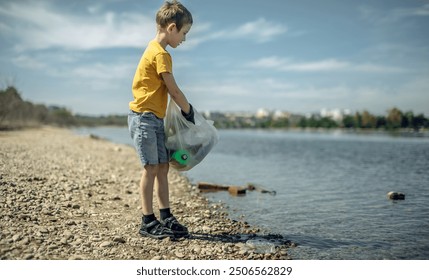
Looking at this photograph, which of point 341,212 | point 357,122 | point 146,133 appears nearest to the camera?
point 146,133

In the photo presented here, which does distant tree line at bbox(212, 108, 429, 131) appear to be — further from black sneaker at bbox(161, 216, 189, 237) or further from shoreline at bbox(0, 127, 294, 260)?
black sneaker at bbox(161, 216, 189, 237)

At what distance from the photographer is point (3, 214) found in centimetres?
398

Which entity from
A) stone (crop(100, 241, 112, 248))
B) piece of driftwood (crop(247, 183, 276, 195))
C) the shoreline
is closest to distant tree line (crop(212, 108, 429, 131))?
piece of driftwood (crop(247, 183, 276, 195))

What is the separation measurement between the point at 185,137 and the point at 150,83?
2.47ft

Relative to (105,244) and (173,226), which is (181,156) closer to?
(173,226)

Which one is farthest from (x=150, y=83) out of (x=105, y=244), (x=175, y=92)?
(x=105, y=244)

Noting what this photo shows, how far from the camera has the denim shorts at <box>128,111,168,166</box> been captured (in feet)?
12.1

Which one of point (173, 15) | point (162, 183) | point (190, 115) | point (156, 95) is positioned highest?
point (173, 15)

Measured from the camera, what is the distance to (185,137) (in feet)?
13.2

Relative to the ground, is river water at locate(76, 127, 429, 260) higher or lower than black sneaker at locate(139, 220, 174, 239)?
lower

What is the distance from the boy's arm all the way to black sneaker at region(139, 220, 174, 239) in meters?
1.34

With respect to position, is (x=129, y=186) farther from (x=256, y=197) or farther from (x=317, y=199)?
(x=317, y=199)

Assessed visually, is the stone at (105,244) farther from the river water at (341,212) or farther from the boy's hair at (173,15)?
the boy's hair at (173,15)

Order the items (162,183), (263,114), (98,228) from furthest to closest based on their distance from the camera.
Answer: (263,114), (98,228), (162,183)
